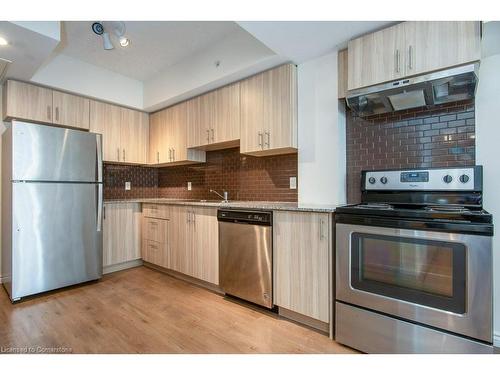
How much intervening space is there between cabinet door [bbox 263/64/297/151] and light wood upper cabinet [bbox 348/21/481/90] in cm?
58

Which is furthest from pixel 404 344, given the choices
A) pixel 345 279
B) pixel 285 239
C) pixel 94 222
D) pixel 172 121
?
pixel 172 121

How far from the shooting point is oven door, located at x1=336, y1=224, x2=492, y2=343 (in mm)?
1360

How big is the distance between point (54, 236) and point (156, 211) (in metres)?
1.10

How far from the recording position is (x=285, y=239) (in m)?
2.14

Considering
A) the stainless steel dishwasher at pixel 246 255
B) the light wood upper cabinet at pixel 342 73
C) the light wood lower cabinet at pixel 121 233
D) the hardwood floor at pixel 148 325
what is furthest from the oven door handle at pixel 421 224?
the light wood lower cabinet at pixel 121 233

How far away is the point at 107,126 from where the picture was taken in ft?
11.7

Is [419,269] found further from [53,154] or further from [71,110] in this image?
[71,110]

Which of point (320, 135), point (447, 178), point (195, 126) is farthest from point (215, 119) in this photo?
point (447, 178)

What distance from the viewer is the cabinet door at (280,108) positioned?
2.47 meters

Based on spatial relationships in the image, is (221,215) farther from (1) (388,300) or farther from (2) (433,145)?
(2) (433,145)

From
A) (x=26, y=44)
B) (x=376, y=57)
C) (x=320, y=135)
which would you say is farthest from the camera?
(x=320, y=135)

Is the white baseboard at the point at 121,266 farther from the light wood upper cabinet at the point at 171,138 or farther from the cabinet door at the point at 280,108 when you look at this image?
the cabinet door at the point at 280,108
